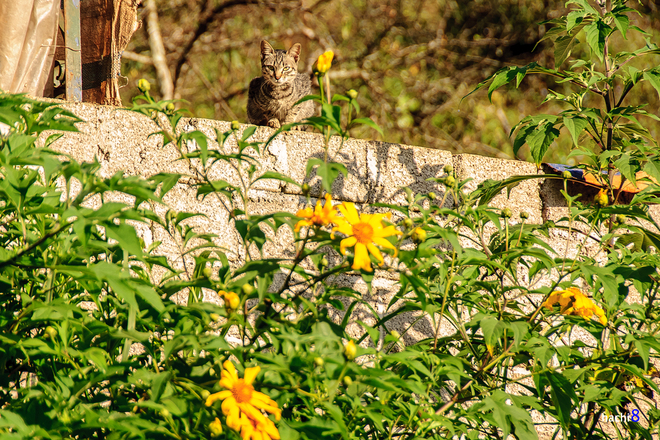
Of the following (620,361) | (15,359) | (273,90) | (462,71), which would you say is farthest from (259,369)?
(462,71)

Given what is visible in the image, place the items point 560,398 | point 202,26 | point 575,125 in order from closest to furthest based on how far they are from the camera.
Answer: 1. point 560,398
2. point 575,125
3. point 202,26

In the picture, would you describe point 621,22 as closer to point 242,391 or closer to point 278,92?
point 242,391

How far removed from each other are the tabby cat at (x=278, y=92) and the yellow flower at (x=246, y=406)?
180cm

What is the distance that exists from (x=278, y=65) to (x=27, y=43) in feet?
4.39

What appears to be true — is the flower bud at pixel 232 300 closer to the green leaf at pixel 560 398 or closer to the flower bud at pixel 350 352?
the flower bud at pixel 350 352

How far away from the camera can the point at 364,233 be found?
0.93 meters

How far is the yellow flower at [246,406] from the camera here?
816 millimetres

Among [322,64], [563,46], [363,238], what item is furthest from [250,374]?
[563,46]

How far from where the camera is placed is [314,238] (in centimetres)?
94

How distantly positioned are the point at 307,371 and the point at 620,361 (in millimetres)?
837

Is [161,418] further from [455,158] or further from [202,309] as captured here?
[455,158]

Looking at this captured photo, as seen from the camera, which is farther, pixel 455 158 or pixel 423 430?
pixel 455 158

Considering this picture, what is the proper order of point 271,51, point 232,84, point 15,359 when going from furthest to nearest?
point 232,84 → point 271,51 → point 15,359

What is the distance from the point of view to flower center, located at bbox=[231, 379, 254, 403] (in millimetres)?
831
